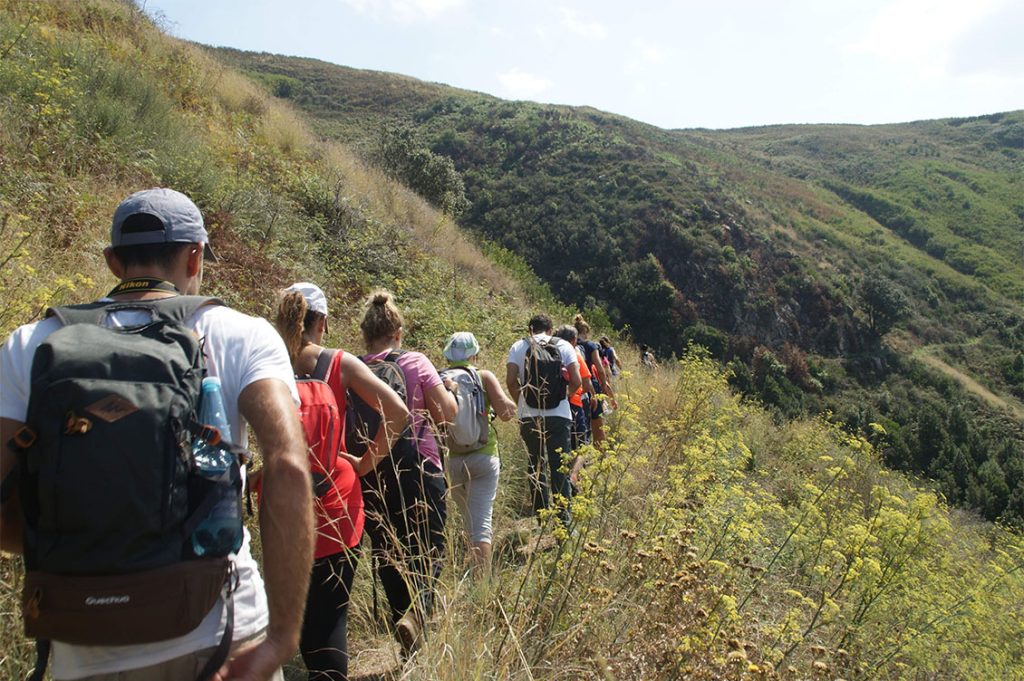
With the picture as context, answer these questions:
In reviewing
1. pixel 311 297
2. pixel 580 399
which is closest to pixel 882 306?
pixel 580 399

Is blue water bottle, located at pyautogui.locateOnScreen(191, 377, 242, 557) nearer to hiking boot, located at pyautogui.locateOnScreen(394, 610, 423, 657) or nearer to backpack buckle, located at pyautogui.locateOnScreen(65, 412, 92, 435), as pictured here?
backpack buckle, located at pyautogui.locateOnScreen(65, 412, 92, 435)

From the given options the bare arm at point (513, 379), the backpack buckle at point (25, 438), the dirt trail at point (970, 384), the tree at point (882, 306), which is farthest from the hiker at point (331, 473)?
the tree at point (882, 306)

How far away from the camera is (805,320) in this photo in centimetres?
2880

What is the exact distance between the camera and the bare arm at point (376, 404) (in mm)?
2506

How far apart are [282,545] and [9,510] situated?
553mm

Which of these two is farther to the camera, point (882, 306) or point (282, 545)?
point (882, 306)

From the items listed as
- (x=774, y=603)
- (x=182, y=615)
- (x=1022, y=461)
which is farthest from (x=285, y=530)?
(x=1022, y=461)

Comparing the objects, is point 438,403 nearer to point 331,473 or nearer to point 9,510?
point 331,473

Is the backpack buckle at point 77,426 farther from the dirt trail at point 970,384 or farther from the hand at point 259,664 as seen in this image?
the dirt trail at point 970,384

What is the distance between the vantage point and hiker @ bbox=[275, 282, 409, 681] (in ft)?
7.05

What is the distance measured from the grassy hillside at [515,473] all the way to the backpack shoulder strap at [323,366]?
2.83ft

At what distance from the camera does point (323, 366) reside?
8.11ft

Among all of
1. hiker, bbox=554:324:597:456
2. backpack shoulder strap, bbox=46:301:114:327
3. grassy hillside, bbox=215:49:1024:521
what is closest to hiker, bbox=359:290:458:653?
backpack shoulder strap, bbox=46:301:114:327

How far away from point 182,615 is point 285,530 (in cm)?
23
